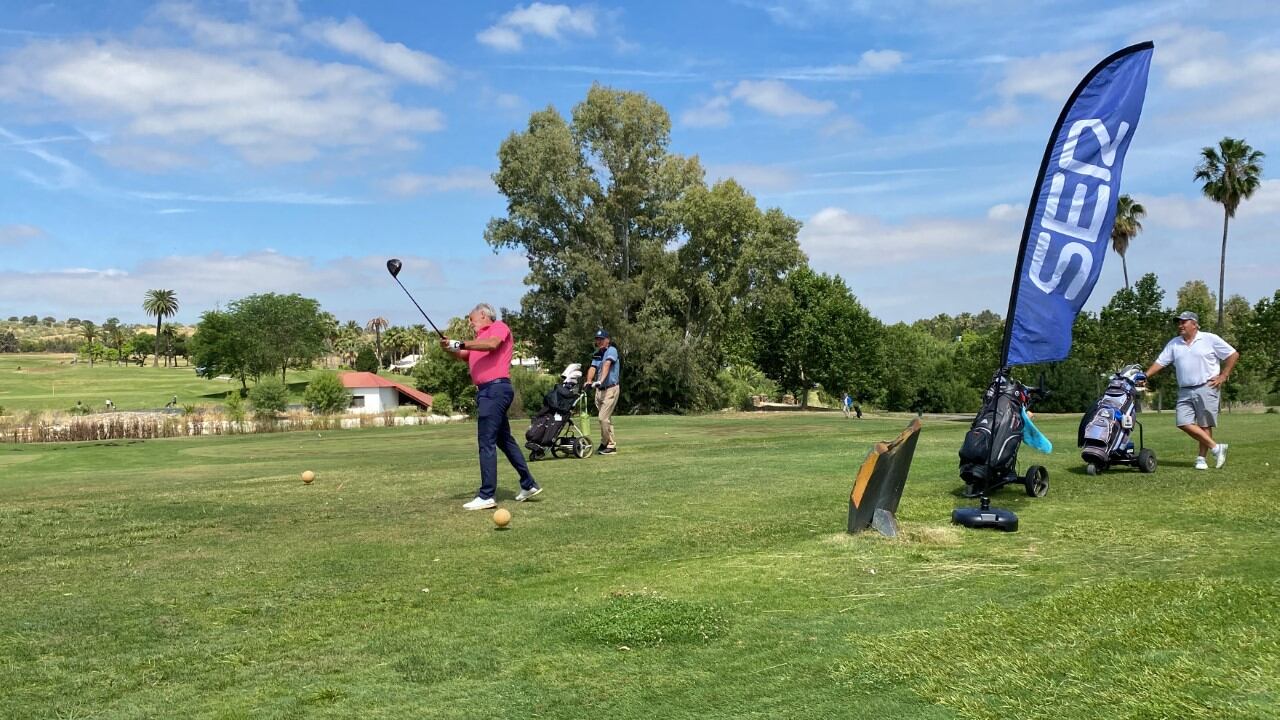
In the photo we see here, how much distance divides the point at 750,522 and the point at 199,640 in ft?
16.6

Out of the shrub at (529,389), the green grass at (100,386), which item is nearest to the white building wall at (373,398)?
the green grass at (100,386)

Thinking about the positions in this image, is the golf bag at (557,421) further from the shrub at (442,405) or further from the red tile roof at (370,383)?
the red tile roof at (370,383)

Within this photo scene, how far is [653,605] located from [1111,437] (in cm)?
809

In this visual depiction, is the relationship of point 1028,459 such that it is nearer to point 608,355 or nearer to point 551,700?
point 608,355

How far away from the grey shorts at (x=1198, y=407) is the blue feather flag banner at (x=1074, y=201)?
467 centimetres

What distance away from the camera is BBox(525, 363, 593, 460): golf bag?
51.1ft

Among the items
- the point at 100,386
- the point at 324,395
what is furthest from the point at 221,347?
the point at 324,395

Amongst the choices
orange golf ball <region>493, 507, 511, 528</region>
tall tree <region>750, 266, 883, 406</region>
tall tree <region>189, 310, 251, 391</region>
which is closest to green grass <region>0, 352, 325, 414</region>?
tall tree <region>189, 310, 251, 391</region>

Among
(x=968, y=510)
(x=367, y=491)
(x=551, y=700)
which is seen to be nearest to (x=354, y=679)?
(x=551, y=700)

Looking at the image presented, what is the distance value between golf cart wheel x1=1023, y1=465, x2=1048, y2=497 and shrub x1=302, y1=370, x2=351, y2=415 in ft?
173

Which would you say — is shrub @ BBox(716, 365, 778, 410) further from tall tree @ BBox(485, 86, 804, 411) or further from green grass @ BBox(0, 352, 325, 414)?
green grass @ BBox(0, 352, 325, 414)

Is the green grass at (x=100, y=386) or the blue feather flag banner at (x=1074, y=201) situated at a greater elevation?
the blue feather flag banner at (x=1074, y=201)

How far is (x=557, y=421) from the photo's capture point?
15.7 metres

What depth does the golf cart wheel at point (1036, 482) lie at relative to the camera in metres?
9.70
